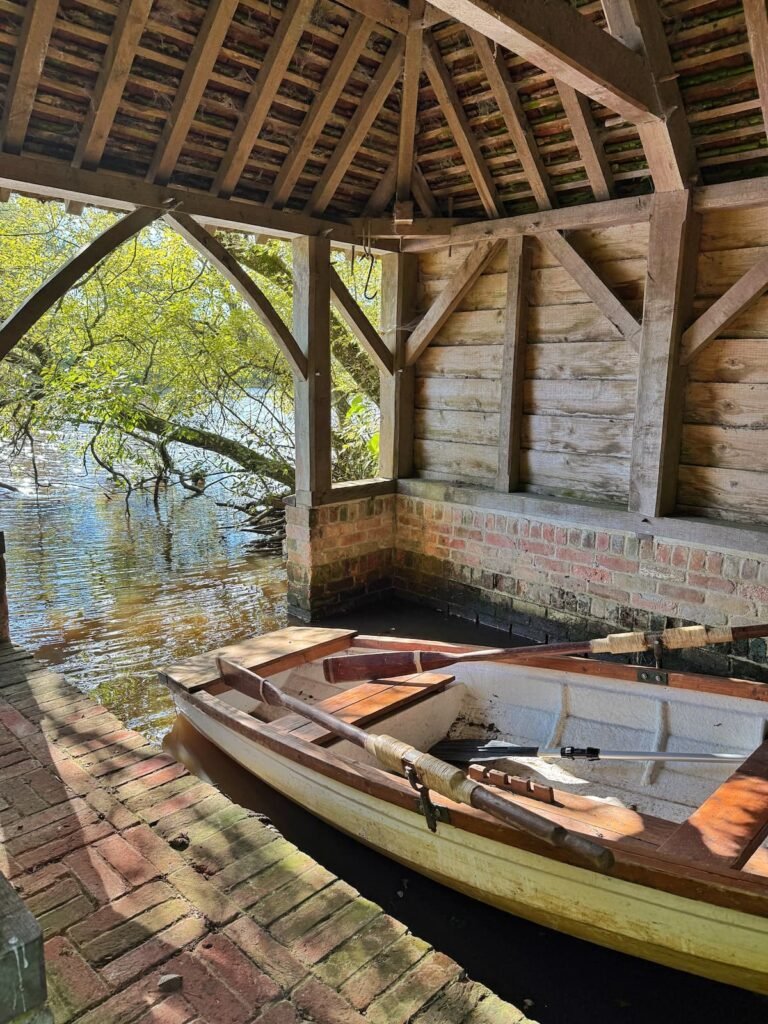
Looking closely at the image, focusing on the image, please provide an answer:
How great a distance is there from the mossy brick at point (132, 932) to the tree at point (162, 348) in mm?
6683

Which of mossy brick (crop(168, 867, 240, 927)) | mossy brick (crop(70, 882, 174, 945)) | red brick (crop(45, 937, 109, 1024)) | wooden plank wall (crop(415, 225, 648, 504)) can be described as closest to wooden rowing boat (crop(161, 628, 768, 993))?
mossy brick (crop(168, 867, 240, 927))

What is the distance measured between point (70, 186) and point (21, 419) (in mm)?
6228

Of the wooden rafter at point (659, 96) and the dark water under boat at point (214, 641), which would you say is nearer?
the dark water under boat at point (214, 641)

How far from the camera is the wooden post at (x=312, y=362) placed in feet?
18.1

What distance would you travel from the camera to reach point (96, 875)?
1934 mm

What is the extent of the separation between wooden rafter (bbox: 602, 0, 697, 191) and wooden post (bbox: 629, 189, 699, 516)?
18cm

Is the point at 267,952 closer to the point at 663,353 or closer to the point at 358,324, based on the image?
the point at 663,353

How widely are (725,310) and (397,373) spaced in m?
2.82

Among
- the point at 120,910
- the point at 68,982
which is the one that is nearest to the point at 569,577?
the point at 120,910

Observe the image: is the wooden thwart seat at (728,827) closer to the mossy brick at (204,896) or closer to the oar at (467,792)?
the oar at (467,792)

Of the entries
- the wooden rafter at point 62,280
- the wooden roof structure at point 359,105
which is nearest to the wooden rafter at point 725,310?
the wooden roof structure at point 359,105

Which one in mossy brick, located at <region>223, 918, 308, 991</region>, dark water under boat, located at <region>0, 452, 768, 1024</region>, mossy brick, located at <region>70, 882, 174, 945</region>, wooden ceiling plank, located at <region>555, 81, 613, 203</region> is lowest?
dark water under boat, located at <region>0, 452, 768, 1024</region>

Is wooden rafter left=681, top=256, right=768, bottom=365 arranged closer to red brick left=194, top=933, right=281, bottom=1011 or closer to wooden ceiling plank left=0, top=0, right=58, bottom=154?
wooden ceiling plank left=0, top=0, right=58, bottom=154

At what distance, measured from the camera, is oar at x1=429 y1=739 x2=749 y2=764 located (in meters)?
3.02
